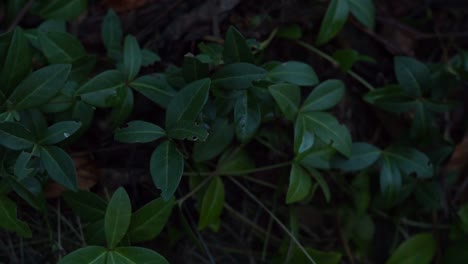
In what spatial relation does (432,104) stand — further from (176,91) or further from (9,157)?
(9,157)

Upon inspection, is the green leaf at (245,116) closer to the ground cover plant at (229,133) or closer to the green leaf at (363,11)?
the ground cover plant at (229,133)

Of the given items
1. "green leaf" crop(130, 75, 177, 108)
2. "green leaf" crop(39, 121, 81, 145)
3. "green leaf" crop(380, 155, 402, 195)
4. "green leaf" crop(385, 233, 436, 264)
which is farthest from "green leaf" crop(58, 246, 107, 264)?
"green leaf" crop(385, 233, 436, 264)

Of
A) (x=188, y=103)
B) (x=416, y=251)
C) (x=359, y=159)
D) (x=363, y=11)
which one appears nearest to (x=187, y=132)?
(x=188, y=103)

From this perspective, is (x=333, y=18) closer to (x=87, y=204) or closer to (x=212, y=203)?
(x=212, y=203)

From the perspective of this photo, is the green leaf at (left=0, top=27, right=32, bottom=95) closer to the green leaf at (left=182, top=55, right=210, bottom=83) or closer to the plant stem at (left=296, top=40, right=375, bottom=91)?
the green leaf at (left=182, top=55, right=210, bottom=83)

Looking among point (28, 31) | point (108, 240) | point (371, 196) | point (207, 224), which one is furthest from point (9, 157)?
point (371, 196)

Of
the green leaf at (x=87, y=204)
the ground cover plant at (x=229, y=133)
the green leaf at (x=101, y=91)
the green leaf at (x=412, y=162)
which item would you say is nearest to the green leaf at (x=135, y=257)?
the ground cover plant at (x=229, y=133)

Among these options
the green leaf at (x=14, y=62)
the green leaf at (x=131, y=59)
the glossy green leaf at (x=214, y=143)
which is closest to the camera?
the green leaf at (x=14, y=62)
